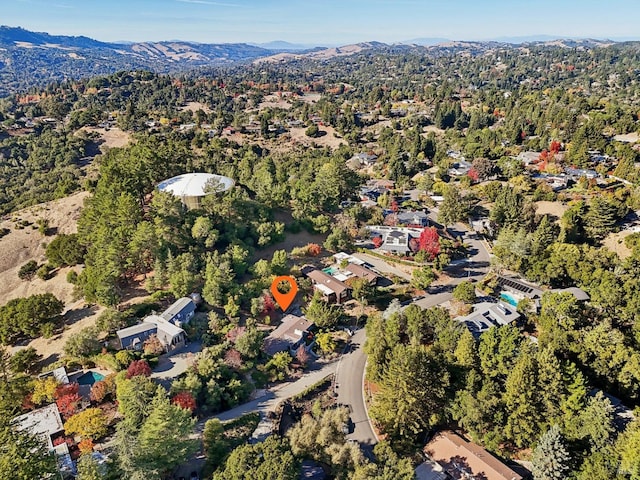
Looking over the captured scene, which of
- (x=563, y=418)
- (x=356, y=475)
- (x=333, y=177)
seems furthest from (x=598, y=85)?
(x=356, y=475)

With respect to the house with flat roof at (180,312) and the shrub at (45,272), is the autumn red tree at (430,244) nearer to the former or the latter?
the house with flat roof at (180,312)

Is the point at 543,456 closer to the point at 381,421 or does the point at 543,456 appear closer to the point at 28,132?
the point at 381,421

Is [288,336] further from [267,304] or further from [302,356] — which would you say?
[267,304]

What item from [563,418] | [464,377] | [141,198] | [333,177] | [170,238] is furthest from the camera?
[333,177]

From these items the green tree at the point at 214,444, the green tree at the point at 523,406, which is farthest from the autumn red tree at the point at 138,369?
the green tree at the point at 523,406

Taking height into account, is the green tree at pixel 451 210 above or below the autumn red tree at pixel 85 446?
above

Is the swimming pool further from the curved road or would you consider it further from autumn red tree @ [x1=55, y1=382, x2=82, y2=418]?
the curved road

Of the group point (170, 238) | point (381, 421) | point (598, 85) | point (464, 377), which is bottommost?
point (381, 421)

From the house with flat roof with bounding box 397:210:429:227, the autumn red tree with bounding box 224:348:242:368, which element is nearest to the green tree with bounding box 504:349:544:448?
the autumn red tree with bounding box 224:348:242:368
